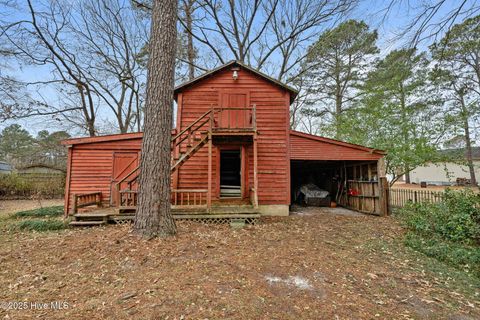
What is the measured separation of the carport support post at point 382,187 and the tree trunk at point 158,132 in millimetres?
8461

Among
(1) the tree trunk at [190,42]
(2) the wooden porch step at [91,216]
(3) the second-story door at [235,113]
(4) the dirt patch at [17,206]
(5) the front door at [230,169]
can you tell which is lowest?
(4) the dirt patch at [17,206]

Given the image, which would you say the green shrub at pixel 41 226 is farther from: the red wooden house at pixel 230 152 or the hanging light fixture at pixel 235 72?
the hanging light fixture at pixel 235 72

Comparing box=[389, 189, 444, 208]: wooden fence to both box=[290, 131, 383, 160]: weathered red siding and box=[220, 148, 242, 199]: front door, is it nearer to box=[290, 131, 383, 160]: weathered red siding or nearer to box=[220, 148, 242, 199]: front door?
box=[290, 131, 383, 160]: weathered red siding

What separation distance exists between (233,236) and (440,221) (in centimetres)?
580

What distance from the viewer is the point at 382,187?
9023 mm

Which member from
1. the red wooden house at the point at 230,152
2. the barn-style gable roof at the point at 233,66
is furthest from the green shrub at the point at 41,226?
the barn-style gable roof at the point at 233,66

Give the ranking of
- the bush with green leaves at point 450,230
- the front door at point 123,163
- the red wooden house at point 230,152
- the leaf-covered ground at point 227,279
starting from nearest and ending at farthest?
the leaf-covered ground at point 227,279 → the bush with green leaves at point 450,230 → the red wooden house at point 230,152 → the front door at point 123,163

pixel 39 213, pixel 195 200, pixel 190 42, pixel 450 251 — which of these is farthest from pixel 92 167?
pixel 450 251

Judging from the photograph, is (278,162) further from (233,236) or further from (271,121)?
(233,236)

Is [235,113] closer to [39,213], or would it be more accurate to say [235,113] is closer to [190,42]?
[39,213]

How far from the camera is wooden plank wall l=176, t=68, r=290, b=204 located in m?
8.40

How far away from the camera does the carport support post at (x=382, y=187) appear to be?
29.2 ft

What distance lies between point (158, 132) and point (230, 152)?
4561mm

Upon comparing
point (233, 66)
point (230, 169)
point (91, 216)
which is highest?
point (233, 66)
